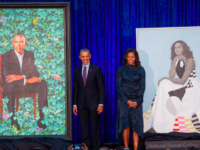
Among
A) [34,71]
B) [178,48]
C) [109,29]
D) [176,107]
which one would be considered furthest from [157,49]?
[34,71]

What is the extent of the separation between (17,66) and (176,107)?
2780mm

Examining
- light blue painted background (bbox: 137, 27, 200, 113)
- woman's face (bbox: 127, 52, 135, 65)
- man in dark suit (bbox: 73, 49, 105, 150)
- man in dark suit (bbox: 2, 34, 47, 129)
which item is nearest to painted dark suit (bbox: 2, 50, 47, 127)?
man in dark suit (bbox: 2, 34, 47, 129)

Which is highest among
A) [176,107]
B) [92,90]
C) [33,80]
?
[33,80]

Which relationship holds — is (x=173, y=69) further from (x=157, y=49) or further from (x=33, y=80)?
(x=33, y=80)

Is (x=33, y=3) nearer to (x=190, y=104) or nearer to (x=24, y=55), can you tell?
(x=24, y=55)

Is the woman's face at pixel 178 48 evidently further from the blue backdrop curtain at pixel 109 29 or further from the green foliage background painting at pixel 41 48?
the green foliage background painting at pixel 41 48

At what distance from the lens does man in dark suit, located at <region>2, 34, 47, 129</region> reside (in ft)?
10.9

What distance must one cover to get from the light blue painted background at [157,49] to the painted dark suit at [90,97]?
897 mm

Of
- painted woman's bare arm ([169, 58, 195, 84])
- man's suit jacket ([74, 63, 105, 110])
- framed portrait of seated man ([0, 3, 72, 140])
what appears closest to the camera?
man's suit jacket ([74, 63, 105, 110])

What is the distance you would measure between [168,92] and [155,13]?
1413 millimetres

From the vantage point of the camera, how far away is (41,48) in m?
3.34

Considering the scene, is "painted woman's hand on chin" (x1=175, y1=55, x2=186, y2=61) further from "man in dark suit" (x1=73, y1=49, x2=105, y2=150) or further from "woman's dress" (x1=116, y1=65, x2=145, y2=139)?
"man in dark suit" (x1=73, y1=49, x2=105, y2=150)

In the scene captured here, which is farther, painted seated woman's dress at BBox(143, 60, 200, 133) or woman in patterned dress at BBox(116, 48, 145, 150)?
painted seated woman's dress at BBox(143, 60, 200, 133)

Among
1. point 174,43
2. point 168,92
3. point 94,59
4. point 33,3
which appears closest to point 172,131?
point 168,92
